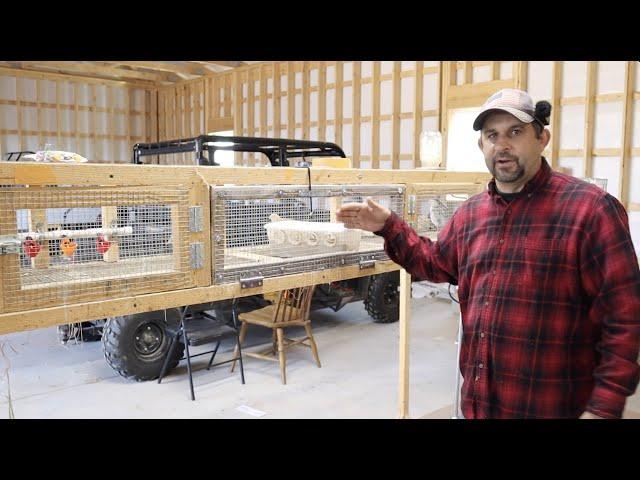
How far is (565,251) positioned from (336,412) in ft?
9.95

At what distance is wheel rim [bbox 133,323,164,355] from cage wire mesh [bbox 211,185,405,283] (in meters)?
2.72

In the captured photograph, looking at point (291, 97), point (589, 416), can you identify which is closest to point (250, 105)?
point (291, 97)

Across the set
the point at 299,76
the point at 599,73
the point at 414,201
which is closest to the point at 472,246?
the point at 414,201

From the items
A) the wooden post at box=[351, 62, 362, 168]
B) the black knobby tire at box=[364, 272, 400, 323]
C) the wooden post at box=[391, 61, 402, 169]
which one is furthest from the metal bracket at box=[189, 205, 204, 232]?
the wooden post at box=[351, 62, 362, 168]

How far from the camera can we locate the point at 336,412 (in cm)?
431

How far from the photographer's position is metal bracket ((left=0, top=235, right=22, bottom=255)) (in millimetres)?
1594

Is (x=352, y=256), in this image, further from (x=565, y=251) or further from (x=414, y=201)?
(x=565, y=251)

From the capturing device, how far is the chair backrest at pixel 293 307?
16.9 feet

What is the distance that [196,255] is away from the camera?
6.54 feet

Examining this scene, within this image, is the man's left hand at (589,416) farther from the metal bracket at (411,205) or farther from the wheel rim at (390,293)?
the wheel rim at (390,293)

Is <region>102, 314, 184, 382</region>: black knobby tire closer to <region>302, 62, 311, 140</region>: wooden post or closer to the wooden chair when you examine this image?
the wooden chair

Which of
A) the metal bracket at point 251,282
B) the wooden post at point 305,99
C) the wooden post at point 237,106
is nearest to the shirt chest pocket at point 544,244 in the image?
the metal bracket at point 251,282

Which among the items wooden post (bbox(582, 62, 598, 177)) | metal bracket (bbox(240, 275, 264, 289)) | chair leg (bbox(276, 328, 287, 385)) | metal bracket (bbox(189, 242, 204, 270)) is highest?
wooden post (bbox(582, 62, 598, 177))

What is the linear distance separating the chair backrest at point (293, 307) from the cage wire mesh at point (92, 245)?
3.08 m
